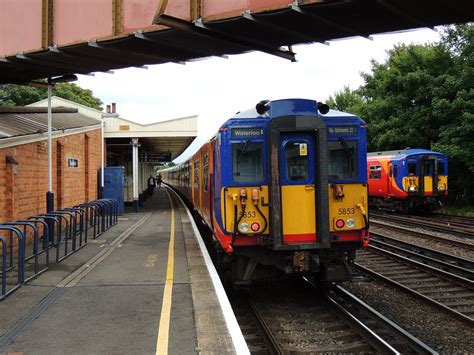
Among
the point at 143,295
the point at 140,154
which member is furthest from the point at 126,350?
the point at 140,154

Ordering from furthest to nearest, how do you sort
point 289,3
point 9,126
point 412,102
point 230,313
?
point 412,102
point 9,126
point 289,3
point 230,313

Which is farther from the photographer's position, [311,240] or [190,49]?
[190,49]

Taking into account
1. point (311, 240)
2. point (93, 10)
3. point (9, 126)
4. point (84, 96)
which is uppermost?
point (84, 96)

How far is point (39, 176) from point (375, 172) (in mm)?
16986

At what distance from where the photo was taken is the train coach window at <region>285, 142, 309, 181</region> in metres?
6.96

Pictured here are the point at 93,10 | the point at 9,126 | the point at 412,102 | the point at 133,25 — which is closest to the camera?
the point at 133,25

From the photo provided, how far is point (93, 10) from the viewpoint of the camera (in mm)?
9492

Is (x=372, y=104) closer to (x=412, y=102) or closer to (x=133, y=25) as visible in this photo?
(x=412, y=102)

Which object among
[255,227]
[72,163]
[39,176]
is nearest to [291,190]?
[255,227]

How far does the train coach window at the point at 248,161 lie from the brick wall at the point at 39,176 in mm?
6244

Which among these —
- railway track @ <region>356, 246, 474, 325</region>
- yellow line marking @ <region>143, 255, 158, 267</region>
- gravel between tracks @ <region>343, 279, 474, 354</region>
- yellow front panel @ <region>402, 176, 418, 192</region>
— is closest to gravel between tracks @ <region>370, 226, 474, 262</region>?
railway track @ <region>356, 246, 474, 325</region>

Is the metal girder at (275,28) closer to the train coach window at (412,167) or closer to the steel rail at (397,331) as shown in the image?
the steel rail at (397,331)

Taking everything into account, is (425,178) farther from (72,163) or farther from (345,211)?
(345,211)

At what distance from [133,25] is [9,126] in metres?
5.93
